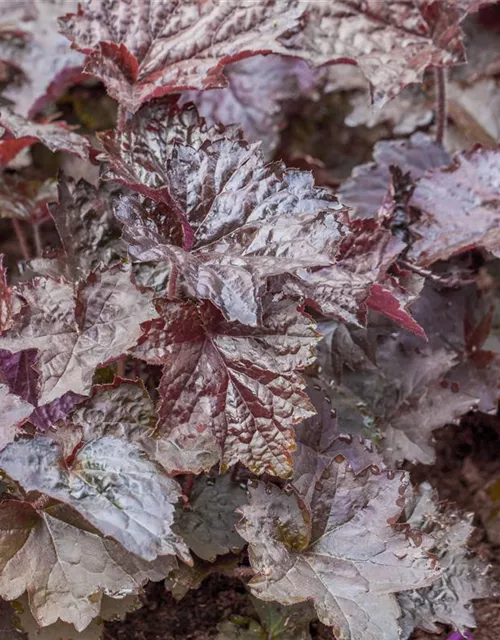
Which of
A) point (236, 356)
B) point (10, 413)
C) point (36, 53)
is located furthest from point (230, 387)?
point (36, 53)

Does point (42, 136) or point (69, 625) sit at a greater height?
point (42, 136)

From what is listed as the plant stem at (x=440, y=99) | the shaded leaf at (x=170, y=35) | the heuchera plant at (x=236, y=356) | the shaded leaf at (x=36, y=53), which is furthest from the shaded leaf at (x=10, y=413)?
the plant stem at (x=440, y=99)

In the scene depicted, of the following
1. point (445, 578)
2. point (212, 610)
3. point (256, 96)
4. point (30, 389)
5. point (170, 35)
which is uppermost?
point (170, 35)

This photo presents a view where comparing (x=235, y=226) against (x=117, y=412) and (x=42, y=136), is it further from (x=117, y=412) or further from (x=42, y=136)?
(x=42, y=136)

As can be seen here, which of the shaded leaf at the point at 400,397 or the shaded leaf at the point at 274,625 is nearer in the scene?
the shaded leaf at the point at 274,625

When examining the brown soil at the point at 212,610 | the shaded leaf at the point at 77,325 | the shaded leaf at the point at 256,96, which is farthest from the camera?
the shaded leaf at the point at 256,96

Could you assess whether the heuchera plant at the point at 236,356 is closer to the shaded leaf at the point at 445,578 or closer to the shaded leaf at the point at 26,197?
the shaded leaf at the point at 445,578

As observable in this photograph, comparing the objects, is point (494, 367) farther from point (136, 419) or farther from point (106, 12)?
point (106, 12)
